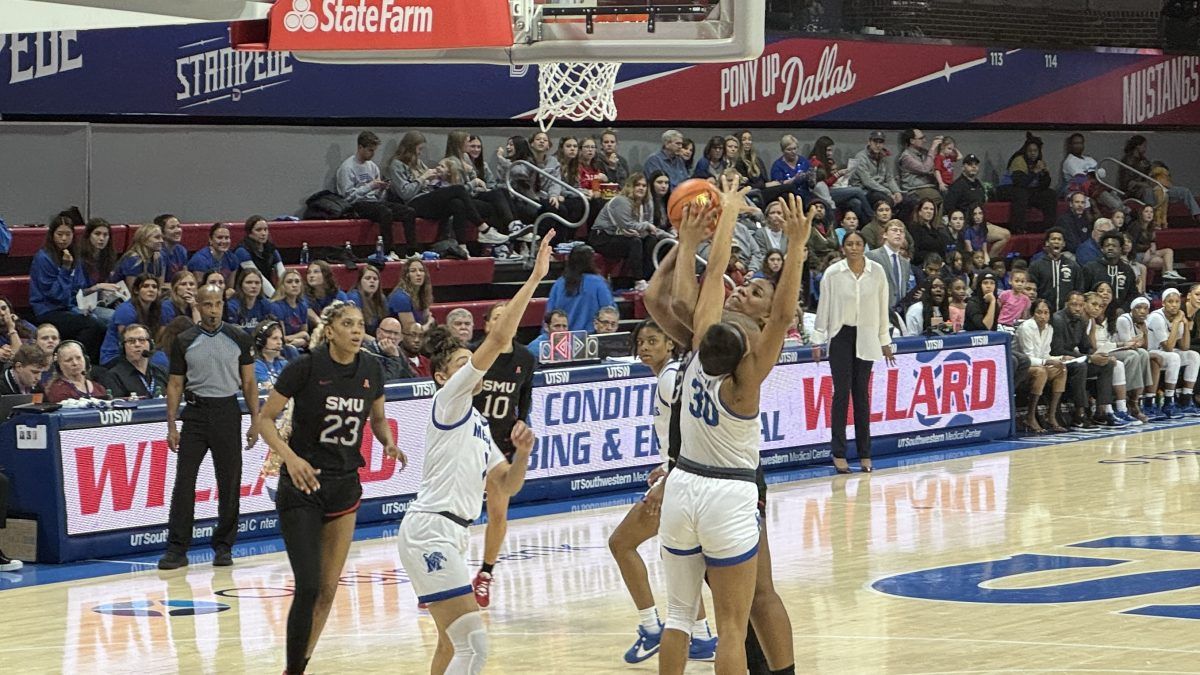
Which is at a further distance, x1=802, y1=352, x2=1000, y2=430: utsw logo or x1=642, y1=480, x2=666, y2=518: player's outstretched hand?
x1=802, y1=352, x2=1000, y2=430: utsw logo

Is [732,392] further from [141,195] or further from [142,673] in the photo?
[141,195]

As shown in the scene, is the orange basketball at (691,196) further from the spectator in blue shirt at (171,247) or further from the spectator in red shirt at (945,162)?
the spectator in red shirt at (945,162)

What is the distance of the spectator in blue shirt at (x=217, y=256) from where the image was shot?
15.0 meters

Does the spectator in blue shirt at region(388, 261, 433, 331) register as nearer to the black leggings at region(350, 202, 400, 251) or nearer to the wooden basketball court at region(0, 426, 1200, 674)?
the black leggings at region(350, 202, 400, 251)

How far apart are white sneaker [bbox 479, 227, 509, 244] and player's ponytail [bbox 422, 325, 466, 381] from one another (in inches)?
420

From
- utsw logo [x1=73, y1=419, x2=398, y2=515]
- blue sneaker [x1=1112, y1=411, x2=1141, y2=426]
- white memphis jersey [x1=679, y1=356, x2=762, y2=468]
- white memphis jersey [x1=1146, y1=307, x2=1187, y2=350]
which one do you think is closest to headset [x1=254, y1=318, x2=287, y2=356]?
utsw logo [x1=73, y1=419, x2=398, y2=515]

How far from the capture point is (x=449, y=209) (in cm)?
1786

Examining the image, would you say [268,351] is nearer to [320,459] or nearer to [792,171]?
[320,459]

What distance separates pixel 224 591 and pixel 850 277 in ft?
22.1

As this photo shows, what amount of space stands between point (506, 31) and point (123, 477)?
507cm

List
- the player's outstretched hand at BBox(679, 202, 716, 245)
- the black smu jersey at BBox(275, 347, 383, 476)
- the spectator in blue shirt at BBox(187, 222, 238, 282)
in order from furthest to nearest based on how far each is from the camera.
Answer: the spectator in blue shirt at BBox(187, 222, 238, 282) < the black smu jersey at BBox(275, 347, 383, 476) < the player's outstretched hand at BBox(679, 202, 716, 245)

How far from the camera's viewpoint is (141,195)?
16.8 m

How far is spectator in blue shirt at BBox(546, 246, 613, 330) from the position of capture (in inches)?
613

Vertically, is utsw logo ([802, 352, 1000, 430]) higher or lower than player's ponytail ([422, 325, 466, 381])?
lower
